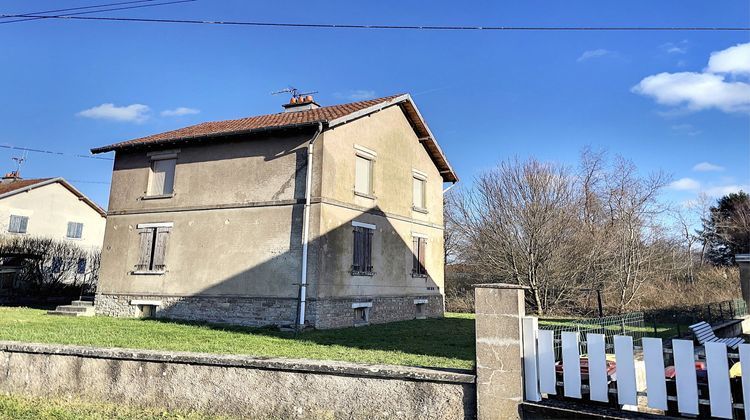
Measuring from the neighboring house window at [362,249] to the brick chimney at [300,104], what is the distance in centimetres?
582

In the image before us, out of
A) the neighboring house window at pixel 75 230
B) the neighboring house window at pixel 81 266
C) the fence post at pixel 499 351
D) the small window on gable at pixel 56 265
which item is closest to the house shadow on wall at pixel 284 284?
the fence post at pixel 499 351

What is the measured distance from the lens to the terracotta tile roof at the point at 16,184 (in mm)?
26766

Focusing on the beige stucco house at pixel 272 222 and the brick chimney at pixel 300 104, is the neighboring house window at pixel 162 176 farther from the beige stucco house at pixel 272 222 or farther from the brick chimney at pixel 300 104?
the brick chimney at pixel 300 104

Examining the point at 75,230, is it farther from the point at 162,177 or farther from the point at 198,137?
A: the point at 198,137

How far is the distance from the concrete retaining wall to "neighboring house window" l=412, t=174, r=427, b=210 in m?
12.6

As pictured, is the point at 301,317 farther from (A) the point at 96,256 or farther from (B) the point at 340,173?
(A) the point at 96,256

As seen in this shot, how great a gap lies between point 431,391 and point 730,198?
38.5m

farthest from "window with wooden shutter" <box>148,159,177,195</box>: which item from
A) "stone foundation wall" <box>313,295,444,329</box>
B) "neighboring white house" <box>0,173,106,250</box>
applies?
"neighboring white house" <box>0,173,106,250</box>

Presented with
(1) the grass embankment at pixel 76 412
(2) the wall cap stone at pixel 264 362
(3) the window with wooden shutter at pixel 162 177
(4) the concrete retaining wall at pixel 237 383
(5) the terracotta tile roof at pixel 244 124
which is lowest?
(1) the grass embankment at pixel 76 412

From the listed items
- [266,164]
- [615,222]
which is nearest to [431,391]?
[266,164]

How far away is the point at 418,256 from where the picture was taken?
55.4 ft

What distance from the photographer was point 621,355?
374 centimetres

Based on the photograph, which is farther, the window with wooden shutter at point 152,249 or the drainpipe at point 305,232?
the window with wooden shutter at point 152,249

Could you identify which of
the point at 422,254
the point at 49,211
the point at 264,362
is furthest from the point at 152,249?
the point at 49,211
